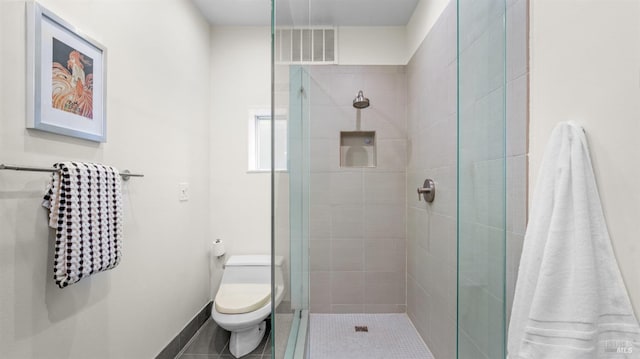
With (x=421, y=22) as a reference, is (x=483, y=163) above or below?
below

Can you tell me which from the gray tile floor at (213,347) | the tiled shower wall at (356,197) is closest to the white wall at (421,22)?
the tiled shower wall at (356,197)

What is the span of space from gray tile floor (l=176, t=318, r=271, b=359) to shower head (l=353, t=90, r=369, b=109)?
1.74 metres

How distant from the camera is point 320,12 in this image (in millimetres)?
1779

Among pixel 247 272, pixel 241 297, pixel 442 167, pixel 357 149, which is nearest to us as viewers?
pixel 442 167

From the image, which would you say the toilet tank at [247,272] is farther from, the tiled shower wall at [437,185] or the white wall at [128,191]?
the tiled shower wall at [437,185]

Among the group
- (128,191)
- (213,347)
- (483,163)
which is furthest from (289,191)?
(213,347)

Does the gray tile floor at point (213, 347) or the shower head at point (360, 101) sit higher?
the shower head at point (360, 101)

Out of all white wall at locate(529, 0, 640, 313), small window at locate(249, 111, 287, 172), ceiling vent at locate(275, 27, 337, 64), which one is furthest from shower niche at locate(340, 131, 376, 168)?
white wall at locate(529, 0, 640, 313)

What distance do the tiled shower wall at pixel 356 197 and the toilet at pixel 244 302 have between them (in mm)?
379

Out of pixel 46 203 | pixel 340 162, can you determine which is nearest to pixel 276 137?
pixel 46 203

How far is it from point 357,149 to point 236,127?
1.07 meters

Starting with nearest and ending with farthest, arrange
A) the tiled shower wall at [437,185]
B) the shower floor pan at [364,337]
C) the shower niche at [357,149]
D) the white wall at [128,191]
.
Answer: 1. the white wall at [128,191]
2. the tiled shower wall at [437,185]
3. the shower floor pan at [364,337]
4. the shower niche at [357,149]

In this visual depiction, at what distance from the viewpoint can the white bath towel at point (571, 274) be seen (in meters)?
0.54

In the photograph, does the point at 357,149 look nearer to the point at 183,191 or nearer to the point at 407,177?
the point at 407,177
